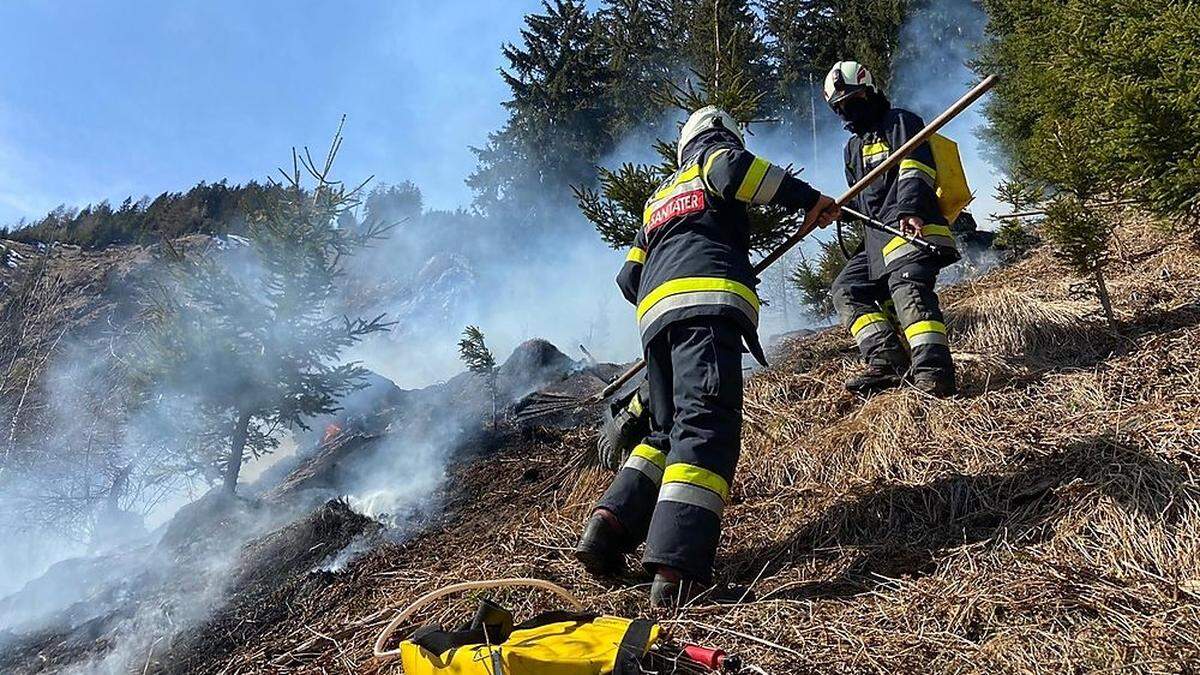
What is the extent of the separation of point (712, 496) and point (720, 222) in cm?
122

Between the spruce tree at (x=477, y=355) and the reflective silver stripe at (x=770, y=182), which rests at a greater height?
the spruce tree at (x=477, y=355)

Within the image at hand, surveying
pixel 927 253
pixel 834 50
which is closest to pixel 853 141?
pixel 927 253

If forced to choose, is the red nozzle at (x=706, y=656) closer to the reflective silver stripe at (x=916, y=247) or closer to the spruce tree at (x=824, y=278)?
the reflective silver stripe at (x=916, y=247)

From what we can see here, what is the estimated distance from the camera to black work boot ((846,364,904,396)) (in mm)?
4141

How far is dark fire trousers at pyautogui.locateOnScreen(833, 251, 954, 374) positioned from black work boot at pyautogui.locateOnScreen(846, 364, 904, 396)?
35 millimetres

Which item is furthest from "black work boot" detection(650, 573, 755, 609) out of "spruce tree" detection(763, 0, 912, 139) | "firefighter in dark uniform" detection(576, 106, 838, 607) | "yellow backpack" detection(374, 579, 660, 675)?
"spruce tree" detection(763, 0, 912, 139)

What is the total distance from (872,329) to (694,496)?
2315 mm

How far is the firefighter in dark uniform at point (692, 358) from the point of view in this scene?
8.10 ft

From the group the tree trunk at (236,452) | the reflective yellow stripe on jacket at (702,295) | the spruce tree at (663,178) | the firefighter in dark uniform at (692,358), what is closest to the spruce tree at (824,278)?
the spruce tree at (663,178)

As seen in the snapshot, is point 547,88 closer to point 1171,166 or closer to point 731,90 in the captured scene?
point 731,90

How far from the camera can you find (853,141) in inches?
182

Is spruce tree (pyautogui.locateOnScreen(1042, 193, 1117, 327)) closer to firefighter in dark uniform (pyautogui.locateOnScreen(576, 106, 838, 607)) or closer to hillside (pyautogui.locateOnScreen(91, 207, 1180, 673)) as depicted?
hillside (pyautogui.locateOnScreen(91, 207, 1180, 673))

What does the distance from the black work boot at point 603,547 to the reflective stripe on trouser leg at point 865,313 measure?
2.22 m

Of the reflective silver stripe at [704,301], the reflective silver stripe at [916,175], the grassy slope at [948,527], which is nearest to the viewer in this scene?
the grassy slope at [948,527]
